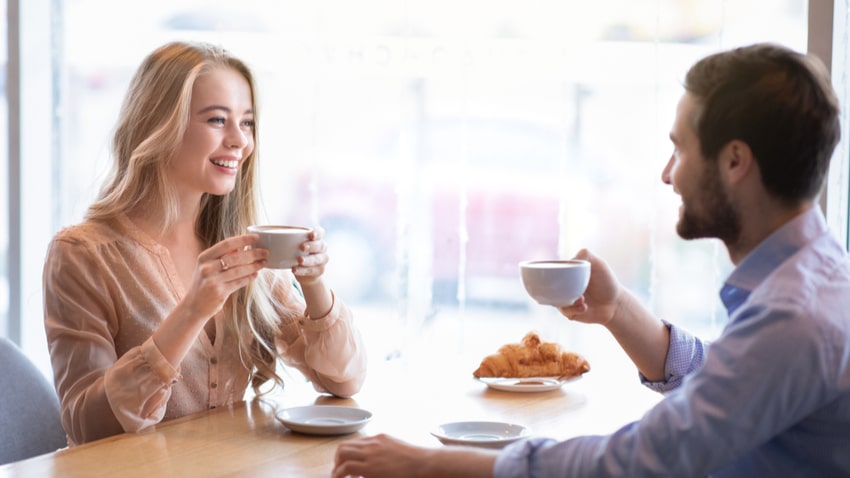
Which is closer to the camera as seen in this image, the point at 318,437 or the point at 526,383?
the point at 318,437

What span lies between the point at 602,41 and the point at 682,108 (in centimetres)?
146

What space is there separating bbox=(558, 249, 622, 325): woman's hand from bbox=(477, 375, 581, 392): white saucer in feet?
0.67

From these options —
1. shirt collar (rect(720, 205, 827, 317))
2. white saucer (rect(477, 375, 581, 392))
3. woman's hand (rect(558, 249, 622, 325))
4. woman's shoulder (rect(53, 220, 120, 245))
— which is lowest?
white saucer (rect(477, 375, 581, 392))

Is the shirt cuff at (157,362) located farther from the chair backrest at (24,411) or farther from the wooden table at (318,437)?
the chair backrest at (24,411)

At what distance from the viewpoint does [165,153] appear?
84.1 inches

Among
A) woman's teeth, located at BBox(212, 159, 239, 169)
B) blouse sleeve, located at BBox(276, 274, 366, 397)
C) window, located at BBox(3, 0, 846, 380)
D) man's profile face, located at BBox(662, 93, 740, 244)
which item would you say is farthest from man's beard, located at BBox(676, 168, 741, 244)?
window, located at BBox(3, 0, 846, 380)

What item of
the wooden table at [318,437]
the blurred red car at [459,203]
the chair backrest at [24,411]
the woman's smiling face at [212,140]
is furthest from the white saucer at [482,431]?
the blurred red car at [459,203]

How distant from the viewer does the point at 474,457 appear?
139 cm

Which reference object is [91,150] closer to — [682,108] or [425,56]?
[425,56]

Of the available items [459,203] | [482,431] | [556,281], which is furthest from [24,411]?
[459,203]

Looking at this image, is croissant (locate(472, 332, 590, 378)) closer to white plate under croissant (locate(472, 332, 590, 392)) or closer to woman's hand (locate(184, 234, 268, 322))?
white plate under croissant (locate(472, 332, 590, 392))

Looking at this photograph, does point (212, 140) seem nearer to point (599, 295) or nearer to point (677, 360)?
point (599, 295)

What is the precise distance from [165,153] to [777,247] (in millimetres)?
1305

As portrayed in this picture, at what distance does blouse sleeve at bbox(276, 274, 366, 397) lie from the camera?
206cm
